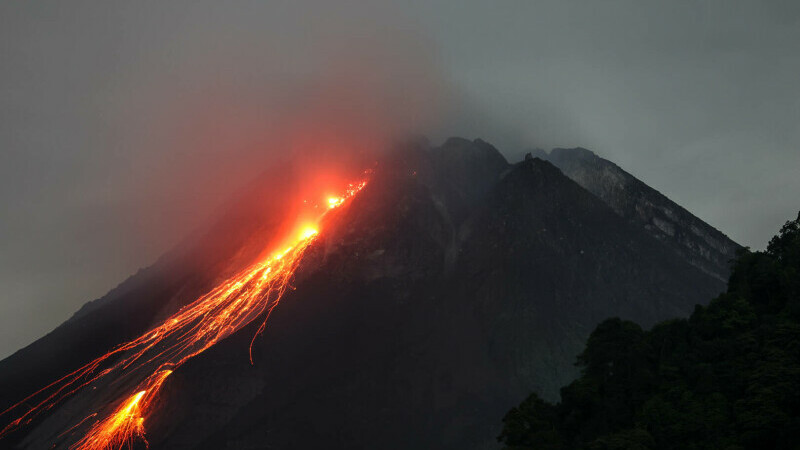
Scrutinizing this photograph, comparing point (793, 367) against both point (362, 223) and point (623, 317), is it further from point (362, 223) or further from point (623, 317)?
point (362, 223)

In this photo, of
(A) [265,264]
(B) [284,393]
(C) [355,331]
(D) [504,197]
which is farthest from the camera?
(D) [504,197]

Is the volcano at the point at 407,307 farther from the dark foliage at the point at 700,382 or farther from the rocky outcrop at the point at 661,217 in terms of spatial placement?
the dark foliage at the point at 700,382

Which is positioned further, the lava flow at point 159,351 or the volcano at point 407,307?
the volcano at point 407,307

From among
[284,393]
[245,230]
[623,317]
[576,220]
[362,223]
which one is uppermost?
[245,230]

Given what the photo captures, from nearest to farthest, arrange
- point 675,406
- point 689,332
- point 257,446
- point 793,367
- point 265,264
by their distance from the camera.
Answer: point 793,367 → point 675,406 → point 689,332 → point 257,446 → point 265,264

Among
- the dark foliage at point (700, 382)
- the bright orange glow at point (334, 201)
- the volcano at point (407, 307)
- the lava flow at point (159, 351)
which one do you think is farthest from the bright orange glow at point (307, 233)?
the dark foliage at point (700, 382)

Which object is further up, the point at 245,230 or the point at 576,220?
the point at 245,230

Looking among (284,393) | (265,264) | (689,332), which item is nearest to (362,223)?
(265,264)
